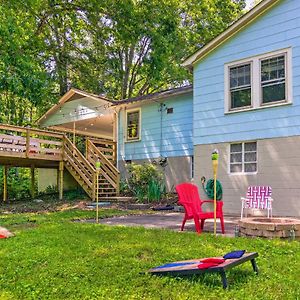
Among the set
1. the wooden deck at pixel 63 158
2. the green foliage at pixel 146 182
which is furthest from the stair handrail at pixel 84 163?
the green foliage at pixel 146 182

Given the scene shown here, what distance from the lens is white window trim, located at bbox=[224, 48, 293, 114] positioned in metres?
9.51

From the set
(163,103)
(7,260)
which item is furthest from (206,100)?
(7,260)

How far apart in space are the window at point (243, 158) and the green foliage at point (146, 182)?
346 cm

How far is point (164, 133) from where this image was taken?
47.6ft

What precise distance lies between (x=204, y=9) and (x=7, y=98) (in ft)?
41.7

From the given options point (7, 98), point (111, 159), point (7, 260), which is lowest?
point (7, 260)

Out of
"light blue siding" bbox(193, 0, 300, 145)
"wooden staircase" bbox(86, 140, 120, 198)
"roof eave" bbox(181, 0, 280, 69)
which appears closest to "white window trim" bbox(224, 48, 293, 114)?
"light blue siding" bbox(193, 0, 300, 145)

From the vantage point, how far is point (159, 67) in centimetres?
1912

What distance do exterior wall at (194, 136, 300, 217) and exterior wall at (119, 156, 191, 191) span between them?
286 centimetres

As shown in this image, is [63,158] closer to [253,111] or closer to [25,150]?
[25,150]

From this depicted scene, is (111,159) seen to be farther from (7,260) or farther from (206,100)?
(7,260)

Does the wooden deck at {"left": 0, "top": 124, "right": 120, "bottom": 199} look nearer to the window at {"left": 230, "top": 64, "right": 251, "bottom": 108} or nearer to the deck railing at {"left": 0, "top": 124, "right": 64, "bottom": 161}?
the deck railing at {"left": 0, "top": 124, "right": 64, "bottom": 161}

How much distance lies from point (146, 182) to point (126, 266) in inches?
383

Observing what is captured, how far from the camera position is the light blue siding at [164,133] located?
545 inches
